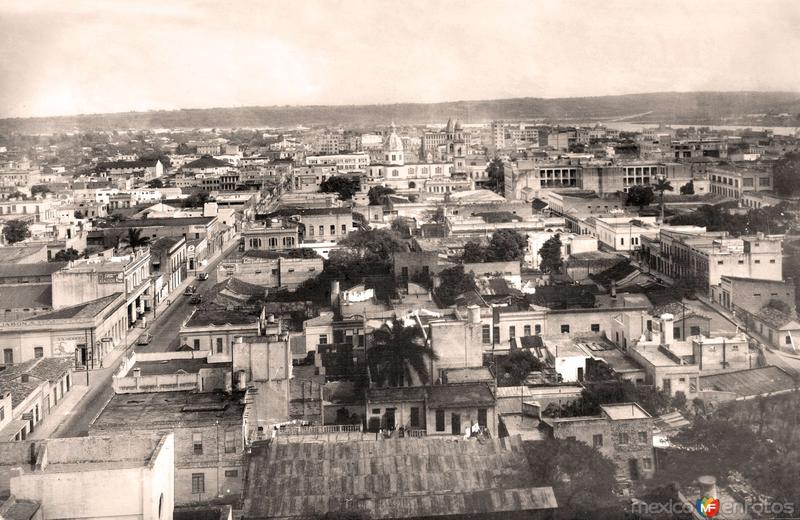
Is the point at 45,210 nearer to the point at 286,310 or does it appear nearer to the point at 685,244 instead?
the point at 286,310

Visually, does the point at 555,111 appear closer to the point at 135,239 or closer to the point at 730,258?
the point at 135,239

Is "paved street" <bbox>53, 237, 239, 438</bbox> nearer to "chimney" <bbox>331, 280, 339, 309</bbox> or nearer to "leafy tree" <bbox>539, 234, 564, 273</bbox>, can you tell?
"chimney" <bbox>331, 280, 339, 309</bbox>

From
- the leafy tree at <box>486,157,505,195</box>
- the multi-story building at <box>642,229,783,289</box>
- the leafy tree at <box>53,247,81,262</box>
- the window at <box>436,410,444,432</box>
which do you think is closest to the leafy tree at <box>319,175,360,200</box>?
the leafy tree at <box>486,157,505,195</box>

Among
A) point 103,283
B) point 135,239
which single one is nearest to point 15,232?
point 135,239

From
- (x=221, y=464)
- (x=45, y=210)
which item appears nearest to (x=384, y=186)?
(x=45, y=210)

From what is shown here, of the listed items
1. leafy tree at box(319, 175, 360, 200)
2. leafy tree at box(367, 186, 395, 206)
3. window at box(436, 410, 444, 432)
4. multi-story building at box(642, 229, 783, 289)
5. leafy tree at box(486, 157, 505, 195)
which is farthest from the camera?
leafy tree at box(486, 157, 505, 195)

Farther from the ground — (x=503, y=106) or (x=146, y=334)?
(x=503, y=106)

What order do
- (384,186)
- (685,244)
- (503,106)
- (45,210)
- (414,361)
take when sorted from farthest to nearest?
(503,106), (384,186), (45,210), (685,244), (414,361)
